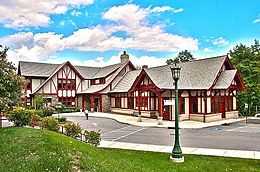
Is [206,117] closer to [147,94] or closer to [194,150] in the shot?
[147,94]

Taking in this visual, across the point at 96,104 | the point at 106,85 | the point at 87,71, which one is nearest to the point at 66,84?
the point at 96,104

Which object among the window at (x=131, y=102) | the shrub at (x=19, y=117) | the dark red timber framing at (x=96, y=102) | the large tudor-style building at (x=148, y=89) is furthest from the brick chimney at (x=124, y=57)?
the shrub at (x=19, y=117)

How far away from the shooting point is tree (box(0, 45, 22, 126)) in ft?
53.7

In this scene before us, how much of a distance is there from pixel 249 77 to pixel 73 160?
32427 millimetres

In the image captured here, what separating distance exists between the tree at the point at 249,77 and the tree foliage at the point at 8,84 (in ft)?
89.3

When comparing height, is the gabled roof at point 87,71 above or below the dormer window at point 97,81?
above

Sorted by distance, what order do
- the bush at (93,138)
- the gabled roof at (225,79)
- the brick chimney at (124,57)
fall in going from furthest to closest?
1. the brick chimney at (124,57)
2. the gabled roof at (225,79)
3. the bush at (93,138)

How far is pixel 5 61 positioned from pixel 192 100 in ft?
67.5

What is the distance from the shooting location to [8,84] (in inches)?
658

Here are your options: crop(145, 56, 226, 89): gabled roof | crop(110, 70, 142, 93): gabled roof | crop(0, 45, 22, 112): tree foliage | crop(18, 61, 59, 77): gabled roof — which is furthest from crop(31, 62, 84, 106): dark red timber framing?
crop(0, 45, 22, 112): tree foliage

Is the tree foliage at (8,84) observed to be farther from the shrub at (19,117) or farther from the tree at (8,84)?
the shrub at (19,117)

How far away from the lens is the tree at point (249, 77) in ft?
120

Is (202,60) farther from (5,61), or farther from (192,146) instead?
(5,61)

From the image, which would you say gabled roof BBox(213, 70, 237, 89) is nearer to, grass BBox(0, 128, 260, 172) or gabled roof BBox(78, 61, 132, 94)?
gabled roof BBox(78, 61, 132, 94)
